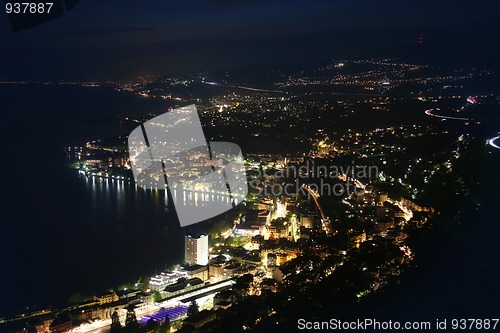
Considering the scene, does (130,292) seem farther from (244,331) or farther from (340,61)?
(340,61)

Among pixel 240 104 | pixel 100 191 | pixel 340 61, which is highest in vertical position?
pixel 340 61

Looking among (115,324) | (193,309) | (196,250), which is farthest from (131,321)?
(196,250)

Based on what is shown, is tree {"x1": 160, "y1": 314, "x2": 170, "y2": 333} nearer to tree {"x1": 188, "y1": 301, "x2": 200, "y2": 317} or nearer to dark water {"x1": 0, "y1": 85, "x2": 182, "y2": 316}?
tree {"x1": 188, "y1": 301, "x2": 200, "y2": 317}

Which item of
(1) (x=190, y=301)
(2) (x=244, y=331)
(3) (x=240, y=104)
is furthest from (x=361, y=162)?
(3) (x=240, y=104)

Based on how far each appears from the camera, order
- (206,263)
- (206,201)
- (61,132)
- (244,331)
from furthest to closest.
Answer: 1. (61,132)
2. (206,201)
3. (206,263)
4. (244,331)

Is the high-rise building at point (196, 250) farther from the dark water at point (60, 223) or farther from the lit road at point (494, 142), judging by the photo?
the lit road at point (494, 142)

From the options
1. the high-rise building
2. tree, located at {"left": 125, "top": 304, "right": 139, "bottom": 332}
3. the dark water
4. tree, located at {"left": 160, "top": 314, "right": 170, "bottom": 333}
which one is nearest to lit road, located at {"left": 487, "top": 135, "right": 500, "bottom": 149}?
the high-rise building
